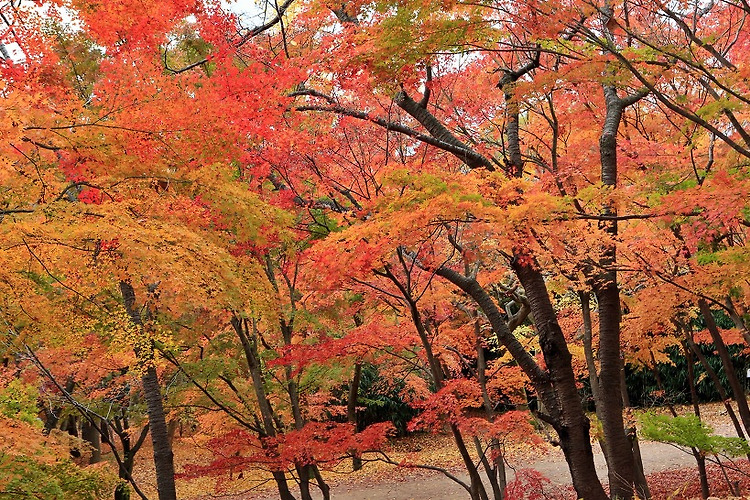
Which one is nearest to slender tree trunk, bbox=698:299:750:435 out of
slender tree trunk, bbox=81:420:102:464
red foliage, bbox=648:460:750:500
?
red foliage, bbox=648:460:750:500

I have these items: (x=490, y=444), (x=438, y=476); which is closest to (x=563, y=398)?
(x=490, y=444)

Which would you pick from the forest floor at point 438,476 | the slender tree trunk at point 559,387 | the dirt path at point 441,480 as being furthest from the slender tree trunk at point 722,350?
the dirt path at point 441,480

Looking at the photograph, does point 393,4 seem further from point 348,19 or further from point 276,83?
point 276,83

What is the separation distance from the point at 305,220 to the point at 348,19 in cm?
333

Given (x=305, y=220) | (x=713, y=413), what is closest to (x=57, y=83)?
(x=305, y=220)

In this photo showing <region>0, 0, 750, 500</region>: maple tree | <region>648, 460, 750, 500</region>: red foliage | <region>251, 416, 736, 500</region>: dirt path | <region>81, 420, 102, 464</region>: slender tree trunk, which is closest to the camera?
<region>0, 0, 750, 500</region>: maple tree

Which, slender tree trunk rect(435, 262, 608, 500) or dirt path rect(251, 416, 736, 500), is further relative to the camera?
dirt path rect(251, 416, 736, 500)

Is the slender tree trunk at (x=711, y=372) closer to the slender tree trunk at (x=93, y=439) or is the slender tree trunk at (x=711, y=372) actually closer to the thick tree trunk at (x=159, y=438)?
the thick tree trunk at (x=159, y=438)

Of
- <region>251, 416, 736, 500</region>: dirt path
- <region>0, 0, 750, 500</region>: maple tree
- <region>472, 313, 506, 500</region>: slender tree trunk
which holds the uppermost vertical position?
<region>0, 0, 750, 500</region>: maple tree

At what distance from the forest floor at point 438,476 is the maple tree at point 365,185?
176 inches

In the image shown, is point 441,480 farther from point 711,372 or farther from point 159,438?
point 159,438

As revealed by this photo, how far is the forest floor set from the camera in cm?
1321

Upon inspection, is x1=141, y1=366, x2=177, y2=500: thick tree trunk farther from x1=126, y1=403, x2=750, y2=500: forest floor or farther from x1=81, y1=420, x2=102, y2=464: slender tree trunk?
x1=81, y1=420, x2=102, y2=464: slender tree trunk

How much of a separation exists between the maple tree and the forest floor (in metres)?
4.46
